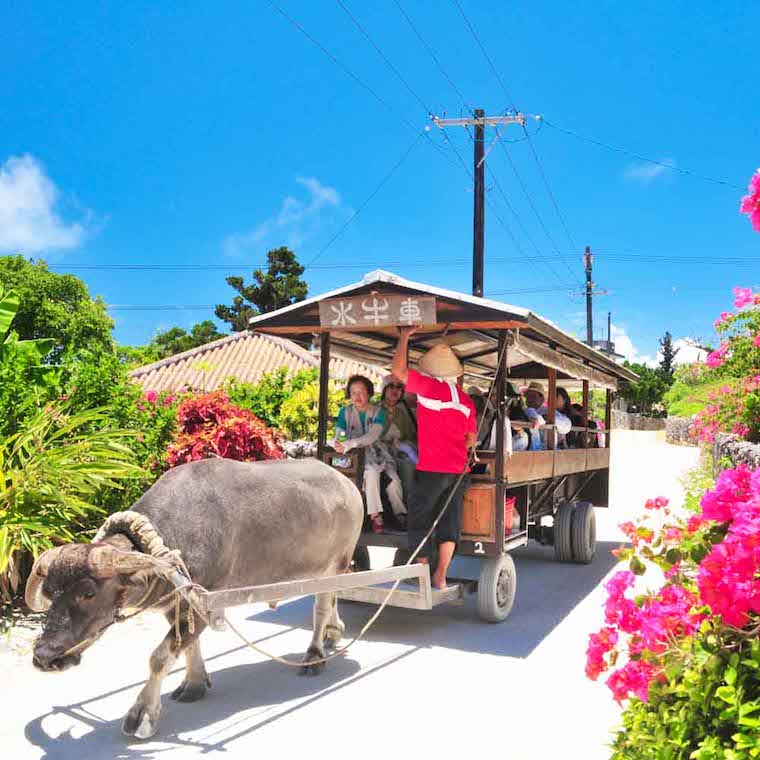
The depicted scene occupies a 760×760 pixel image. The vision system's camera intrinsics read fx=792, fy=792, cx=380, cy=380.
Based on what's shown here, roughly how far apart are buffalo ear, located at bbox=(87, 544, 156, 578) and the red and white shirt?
293cm

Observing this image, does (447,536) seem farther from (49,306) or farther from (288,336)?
(49,306)

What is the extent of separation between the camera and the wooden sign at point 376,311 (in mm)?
6207

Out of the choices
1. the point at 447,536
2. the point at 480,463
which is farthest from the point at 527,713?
the point at 480,463

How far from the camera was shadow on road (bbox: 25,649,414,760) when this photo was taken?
4.06m

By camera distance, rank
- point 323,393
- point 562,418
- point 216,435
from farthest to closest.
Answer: point 562,418 → point 216,435 → point 323,393

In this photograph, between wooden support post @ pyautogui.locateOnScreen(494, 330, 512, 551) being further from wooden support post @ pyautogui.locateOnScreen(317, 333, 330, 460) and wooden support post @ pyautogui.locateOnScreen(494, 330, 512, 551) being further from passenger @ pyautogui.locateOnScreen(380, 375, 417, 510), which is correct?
wooden support post @ pyautogui.locateOnScreen(317, 333, 330, 460)

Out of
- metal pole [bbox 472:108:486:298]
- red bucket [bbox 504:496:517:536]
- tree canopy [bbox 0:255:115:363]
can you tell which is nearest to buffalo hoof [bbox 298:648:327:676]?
red bucket [bbox 504:496:517:536]

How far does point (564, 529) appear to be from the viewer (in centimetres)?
941

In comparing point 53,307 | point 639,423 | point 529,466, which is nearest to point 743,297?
point 529,466

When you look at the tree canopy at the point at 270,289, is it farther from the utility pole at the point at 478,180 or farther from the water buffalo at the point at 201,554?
the water buffalo at the point at 201,554

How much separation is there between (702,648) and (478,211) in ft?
52.3

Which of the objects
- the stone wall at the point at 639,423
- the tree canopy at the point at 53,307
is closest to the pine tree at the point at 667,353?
the stone wall at the point at 639,423

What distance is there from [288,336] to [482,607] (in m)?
2.94

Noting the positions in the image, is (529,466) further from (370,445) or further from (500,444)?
(370,445)
